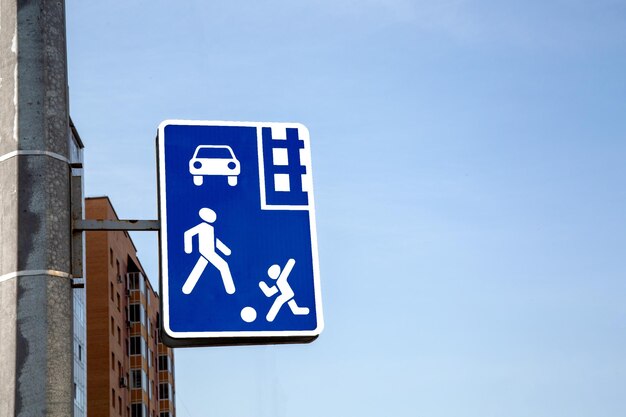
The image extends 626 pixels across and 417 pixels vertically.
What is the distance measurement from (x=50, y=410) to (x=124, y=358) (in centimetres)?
8096

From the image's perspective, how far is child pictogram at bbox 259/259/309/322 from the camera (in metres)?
5.55

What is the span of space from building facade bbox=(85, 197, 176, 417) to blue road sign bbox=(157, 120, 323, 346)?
230 feet

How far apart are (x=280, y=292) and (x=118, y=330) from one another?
78.3 m

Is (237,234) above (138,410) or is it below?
below

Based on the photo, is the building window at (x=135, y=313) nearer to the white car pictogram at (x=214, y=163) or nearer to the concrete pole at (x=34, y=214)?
the white car pictogram at (x=214, y=163)

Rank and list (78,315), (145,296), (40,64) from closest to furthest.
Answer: (40,64) < (78,315) < (145,296)

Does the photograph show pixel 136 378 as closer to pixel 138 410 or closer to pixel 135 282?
pixel 138 410

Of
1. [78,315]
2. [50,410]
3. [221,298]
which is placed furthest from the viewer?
[78,315]

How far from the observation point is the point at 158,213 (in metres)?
5.66

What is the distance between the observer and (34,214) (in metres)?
4.92

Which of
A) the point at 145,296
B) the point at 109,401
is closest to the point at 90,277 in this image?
the point at 109,401

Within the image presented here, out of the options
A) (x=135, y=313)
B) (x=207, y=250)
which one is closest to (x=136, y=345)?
(x=135, y=313)

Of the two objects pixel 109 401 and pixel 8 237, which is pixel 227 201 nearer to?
pixel 8 237

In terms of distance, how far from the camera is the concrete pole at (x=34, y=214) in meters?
4.67
